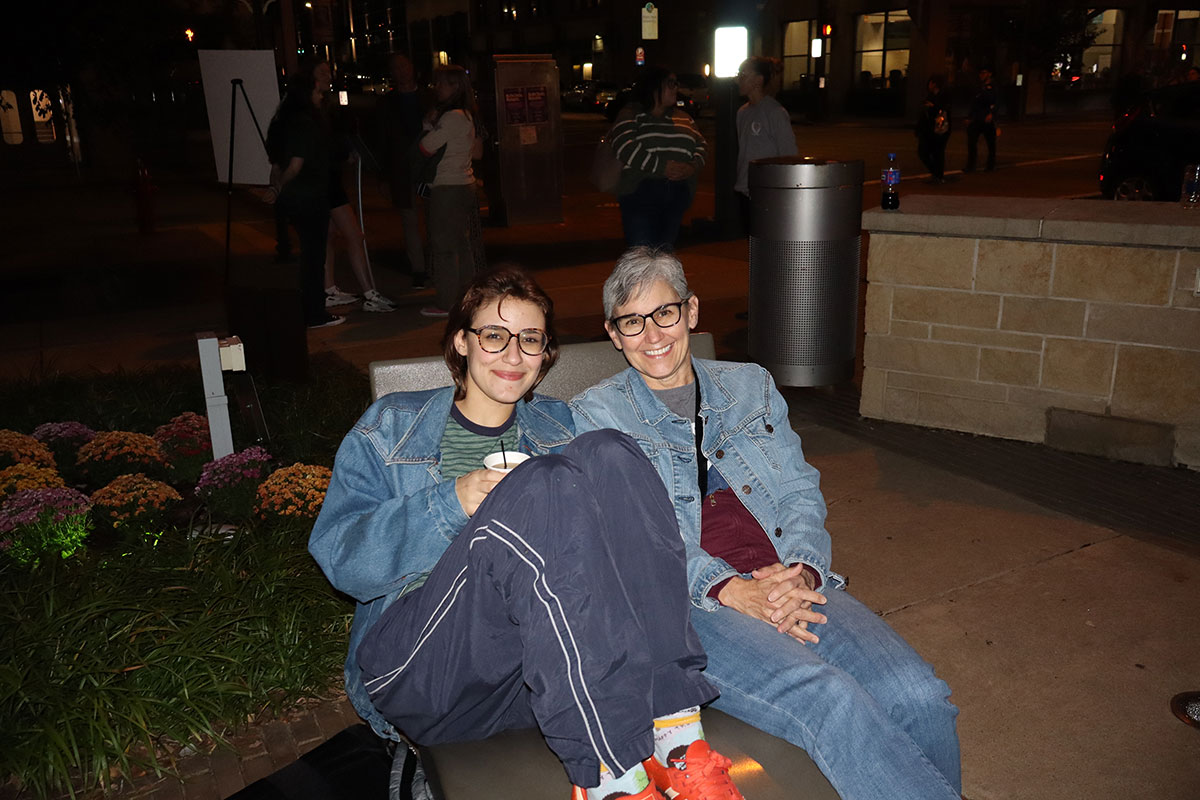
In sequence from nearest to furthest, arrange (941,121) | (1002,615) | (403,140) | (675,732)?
1. (675,732)
2. (1002,615)
3. (403,140)
4. (941,121)

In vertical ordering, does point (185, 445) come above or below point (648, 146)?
below

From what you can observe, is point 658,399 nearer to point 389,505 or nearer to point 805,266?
point 389,505

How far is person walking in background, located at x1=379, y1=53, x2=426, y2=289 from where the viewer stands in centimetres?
953

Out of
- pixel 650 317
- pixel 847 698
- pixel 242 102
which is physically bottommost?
pixel 847 698

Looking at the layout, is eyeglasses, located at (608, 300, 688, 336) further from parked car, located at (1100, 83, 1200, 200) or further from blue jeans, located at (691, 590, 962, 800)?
parked car, located at (1100, 83, 1200, 200)

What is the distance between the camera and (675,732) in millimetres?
2268

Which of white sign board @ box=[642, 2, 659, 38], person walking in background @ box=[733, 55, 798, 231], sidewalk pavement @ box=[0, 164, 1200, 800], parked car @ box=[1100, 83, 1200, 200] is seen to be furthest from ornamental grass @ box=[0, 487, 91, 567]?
white sign board @ box=[642, 2, 659, 38]

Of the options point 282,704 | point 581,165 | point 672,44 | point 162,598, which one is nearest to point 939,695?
point 282,704

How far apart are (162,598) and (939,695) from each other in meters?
2.58

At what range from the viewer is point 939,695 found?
2.48 metres

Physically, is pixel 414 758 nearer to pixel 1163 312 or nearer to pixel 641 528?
pixel 641 528

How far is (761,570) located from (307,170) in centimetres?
645

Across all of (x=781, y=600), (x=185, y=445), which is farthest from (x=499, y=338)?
(x=185, y=445)

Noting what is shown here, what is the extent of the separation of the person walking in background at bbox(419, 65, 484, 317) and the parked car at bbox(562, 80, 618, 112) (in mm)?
33935
